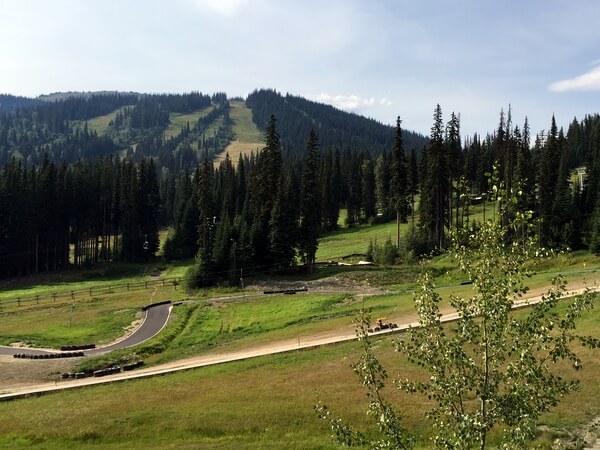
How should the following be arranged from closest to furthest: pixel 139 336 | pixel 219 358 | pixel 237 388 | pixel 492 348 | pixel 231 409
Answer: pixel 492 348 < pixel 231 409 < pixel 237 388 < pixel 219 358 < pixel 139 336

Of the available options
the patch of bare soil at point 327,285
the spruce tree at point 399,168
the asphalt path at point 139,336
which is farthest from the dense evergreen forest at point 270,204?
the asphalt path at point 139,336

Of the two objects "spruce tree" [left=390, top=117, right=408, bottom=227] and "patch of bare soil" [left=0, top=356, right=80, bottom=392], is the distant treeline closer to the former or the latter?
"spruce tree" [left=390, top=117, right=408, bottom=227]

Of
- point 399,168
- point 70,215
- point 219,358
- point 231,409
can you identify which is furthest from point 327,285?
point 70,215

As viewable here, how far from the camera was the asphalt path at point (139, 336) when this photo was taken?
46.3 metres

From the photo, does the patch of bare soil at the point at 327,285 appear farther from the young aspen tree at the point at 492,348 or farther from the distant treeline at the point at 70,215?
the distant treeline at the point at 70,215

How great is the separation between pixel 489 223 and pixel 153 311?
57616 mm

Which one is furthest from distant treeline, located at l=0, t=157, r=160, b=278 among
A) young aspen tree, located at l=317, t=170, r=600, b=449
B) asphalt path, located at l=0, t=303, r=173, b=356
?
young aspen tree, located at l=317, t=170, r=600, b=449

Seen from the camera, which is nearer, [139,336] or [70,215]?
[139,336]

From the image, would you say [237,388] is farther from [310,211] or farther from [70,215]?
[70,215]

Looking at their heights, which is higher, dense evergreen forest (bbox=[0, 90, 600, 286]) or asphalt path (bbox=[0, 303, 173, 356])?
dense evergreen forest (bbox=[0, 90, 600, 286])

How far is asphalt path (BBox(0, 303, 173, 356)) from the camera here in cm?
4634

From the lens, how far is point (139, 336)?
50.8 meters

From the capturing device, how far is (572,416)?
2031 cm

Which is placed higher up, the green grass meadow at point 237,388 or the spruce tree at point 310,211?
the spruce tree at point 310,211
